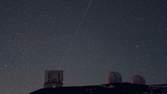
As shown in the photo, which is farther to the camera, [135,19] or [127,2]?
[135,19]

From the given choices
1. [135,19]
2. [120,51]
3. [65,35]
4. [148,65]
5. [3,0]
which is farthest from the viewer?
[148,65]

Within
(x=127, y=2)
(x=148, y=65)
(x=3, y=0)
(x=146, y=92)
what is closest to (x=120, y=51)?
(x=148, y=65)

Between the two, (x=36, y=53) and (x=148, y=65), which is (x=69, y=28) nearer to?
(x=36, y=53)

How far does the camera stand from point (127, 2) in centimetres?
410

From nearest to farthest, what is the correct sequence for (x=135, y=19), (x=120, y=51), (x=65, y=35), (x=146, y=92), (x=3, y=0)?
(x=146, y=92) < (x=3, y=0) < (x=135, y=19) < (x=65, y=35) < (x=120, y=51)

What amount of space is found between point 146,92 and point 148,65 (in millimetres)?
3787

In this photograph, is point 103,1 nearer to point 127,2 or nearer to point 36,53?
point 127,2

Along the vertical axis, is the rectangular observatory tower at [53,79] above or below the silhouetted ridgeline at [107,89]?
above

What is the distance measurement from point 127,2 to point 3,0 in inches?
71.1

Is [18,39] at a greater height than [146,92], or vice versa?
[18,39]

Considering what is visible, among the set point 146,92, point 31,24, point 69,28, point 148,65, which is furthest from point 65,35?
point 146,92

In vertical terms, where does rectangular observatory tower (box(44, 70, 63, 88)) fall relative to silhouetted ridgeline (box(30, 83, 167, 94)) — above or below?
above

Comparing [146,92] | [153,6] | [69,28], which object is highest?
[153,6]

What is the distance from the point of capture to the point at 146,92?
2240 mm
